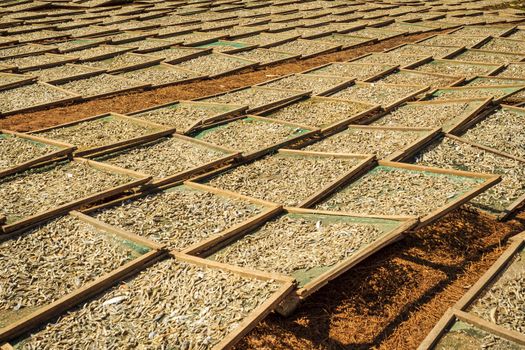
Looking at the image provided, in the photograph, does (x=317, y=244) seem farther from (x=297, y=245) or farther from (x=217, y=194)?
(x=217, y=194)

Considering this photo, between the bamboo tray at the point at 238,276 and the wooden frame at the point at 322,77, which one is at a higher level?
the wooden frame at the point at 322,77

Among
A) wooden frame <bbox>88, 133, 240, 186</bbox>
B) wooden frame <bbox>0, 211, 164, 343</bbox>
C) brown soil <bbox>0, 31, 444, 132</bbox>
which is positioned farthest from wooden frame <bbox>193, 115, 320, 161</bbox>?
wooden frame <bbox>0, 211, 164, 343</bbox>

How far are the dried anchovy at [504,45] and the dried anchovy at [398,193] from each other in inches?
261

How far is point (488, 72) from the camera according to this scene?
26.9 feet

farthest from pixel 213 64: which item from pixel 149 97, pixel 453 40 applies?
pixel 453 40

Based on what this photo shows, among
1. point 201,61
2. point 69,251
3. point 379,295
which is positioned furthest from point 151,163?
point 201,61

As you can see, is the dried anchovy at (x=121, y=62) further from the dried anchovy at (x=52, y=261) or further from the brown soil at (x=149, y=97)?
the dried anchovy at (x=52, y=261)

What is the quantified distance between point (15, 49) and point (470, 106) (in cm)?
885

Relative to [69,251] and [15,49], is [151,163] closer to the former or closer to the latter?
[69,251]

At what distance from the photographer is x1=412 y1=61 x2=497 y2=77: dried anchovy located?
8.33m

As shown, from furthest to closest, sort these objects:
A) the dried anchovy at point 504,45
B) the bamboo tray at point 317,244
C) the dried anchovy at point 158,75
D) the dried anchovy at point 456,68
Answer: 1. the dried anchovy at point 504,45
2. the dried anchovy at point 158,75
3. the dried anchovy at point 456,68
4. the bamboo tray at point 317,244

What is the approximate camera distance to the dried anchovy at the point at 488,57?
907cm

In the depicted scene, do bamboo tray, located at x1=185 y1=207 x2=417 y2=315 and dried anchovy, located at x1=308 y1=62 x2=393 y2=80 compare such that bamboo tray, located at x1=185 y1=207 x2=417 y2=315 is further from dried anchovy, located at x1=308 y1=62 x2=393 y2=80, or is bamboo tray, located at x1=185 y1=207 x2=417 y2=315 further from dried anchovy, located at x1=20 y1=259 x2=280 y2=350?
dried anchovy, located at x1=308 y1=62 x2=393 y2=80

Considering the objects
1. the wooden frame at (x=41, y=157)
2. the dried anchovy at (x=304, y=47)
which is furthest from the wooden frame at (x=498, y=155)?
the dried anchovy at (x=304, y=47)
